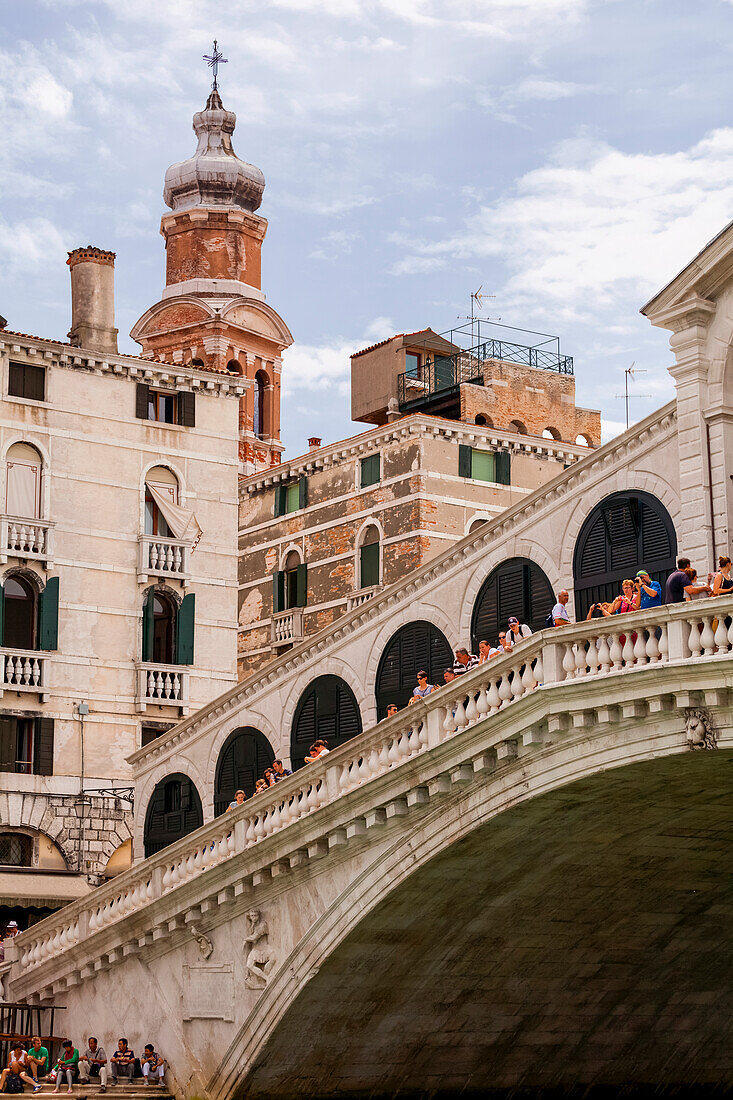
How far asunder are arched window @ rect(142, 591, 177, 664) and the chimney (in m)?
5.74

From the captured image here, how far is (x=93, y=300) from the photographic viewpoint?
138ft

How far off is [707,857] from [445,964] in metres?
4.62

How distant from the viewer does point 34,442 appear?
129 feet

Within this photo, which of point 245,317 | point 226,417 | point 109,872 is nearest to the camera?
point 109,872

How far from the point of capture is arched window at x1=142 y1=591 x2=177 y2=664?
133ft

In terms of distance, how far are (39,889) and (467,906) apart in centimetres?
1191

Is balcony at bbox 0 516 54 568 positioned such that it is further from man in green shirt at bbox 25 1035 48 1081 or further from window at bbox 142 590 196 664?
man in green shirt at bbox 25 1035 48 1081

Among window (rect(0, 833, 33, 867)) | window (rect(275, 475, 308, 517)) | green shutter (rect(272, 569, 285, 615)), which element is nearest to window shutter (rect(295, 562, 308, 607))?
green shutter (rect(272, 569, 285, 615))

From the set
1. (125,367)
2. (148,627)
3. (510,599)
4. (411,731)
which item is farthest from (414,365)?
(411,731)

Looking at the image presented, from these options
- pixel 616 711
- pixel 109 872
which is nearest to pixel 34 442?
pixel 109 872

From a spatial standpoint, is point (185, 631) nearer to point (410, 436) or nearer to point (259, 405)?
point (410, 436)

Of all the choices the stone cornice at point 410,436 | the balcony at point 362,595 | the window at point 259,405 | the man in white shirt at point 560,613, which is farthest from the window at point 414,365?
the man in white shirt at point 560,613

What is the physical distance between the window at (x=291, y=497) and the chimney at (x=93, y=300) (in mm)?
8828

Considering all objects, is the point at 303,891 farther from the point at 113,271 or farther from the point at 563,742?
the point at 113,271
